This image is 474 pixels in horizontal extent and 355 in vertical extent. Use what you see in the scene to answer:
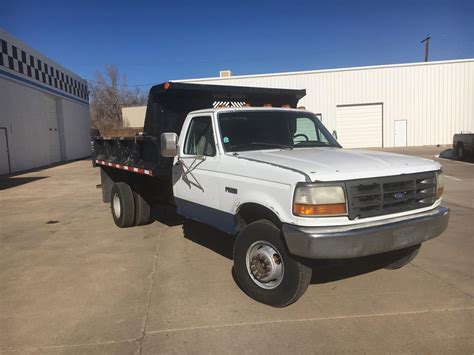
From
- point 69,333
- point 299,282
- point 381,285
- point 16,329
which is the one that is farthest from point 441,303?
point 16,329

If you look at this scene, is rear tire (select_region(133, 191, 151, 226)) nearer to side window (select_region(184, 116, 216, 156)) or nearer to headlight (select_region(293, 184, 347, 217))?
side window (select_region(184, 116, 216, 156))

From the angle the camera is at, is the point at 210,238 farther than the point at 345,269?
Yes

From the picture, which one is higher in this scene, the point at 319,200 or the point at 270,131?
the point at 270,131

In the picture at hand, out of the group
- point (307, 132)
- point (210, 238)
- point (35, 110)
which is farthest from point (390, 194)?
point (35, 110)

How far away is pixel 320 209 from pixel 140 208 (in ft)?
14.9

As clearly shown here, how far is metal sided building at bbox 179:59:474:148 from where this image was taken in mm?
29688

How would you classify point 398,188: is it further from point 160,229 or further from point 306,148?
point 160,229

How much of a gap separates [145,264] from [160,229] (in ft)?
6.20

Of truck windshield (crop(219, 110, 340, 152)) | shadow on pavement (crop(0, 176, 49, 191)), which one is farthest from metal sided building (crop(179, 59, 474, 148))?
truck windshield (crop(219, 110, 340, 152))

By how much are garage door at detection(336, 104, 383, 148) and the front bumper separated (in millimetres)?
27338

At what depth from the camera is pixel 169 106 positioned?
254 inches

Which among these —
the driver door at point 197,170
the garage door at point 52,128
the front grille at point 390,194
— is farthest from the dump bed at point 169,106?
the garage door at point 52,128

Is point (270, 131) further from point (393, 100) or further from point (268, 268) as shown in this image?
point (393, 100)

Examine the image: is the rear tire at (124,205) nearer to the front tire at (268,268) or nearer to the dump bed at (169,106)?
the dump bed at (169,106)
